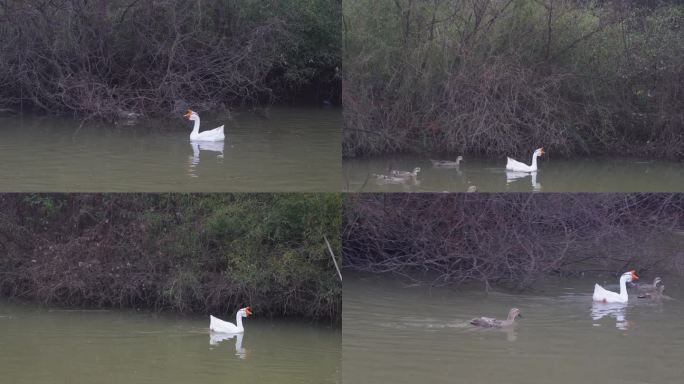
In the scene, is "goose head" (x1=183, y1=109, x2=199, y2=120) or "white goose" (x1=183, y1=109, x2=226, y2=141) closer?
"white goose" (x1=183, y1=109, x2=226, y2=141)

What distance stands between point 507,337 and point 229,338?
2.57 metres

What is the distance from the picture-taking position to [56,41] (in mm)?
12922

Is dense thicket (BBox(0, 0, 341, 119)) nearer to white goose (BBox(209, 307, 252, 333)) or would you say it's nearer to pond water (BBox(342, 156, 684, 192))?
pond water (BBox(342, 156, 684, 192))

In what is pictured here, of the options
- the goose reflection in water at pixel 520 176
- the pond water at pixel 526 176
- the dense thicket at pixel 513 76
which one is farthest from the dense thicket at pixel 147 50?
the goose reflection in water at pixel 520 176

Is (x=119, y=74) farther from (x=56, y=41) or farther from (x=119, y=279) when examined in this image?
(x=119, y=279)

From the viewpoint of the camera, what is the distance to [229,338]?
894 centimetres

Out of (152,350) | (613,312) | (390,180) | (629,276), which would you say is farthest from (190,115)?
(613,312)

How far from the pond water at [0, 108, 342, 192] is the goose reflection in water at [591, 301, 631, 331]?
292 cm

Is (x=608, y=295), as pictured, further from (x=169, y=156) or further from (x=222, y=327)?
(x=169, y=156)

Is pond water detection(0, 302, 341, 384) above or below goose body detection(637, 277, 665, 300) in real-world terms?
below

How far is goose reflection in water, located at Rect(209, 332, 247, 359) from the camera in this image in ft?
28.0

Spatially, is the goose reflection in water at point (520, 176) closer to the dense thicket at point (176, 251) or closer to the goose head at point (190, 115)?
the dense thicket at point (176, 251)

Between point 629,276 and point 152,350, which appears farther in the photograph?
point 629,276

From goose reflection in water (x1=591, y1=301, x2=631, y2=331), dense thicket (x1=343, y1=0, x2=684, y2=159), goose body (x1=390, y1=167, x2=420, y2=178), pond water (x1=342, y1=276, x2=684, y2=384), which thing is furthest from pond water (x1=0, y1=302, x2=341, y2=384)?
dense thicket (x1=343, y1=0, x2=684, y2=159)
